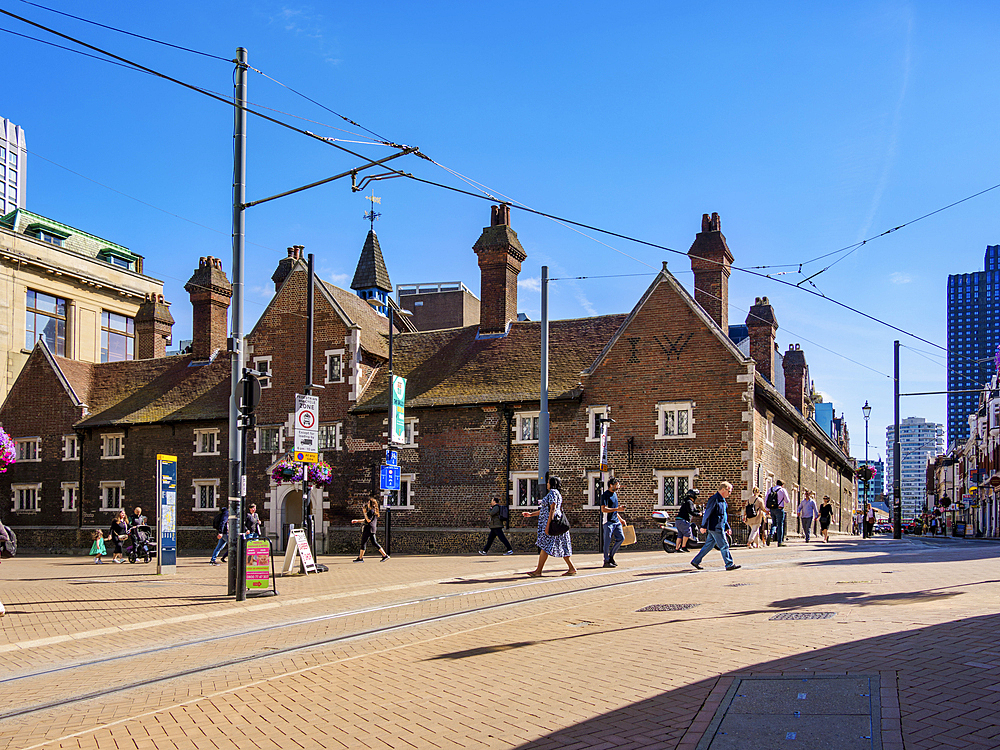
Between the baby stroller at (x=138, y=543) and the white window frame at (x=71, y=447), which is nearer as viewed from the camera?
the baby stroller at (x=138, y=543)

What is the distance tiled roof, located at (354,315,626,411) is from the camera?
35.0m

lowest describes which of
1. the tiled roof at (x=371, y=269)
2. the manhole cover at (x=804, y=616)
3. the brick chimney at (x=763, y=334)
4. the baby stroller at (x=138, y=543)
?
the baby stroller at (x=138, y=543)

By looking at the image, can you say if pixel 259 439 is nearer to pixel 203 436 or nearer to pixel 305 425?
pixel 203 436

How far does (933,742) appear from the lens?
5.68m

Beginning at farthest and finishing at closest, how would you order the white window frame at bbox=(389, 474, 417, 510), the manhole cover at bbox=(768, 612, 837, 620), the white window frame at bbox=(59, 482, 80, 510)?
the white window frame at bbox=(59, 482, 80, 510), the white window frame at bbox=(389, 474, 417, 510), the manhole cover at bbox=(768, 612, 837, 620)

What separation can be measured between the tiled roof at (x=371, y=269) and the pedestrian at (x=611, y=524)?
52740 mm

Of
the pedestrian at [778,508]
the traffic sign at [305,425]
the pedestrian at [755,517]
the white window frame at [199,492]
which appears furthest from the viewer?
the white window frame at [199,492]

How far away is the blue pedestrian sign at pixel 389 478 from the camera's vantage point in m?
29.2

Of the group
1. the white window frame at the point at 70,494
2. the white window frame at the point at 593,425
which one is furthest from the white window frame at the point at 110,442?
the white window frame at the point at 593,425

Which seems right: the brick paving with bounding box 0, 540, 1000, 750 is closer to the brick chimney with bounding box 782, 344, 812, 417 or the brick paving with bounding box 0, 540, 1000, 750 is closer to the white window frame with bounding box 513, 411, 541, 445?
the white window frame with bounding box 513, 411, 541, 445

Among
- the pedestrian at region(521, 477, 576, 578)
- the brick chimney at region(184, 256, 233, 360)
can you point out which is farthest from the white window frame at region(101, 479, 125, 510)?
the pedestrian at region(521, 477, 576, 578)

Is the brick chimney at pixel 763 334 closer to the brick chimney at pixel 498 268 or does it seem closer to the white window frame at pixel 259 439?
the brick chimney at pixel 498 268

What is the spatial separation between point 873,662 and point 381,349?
111 ft

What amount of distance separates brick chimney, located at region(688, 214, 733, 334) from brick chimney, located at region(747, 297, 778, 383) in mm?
4380
